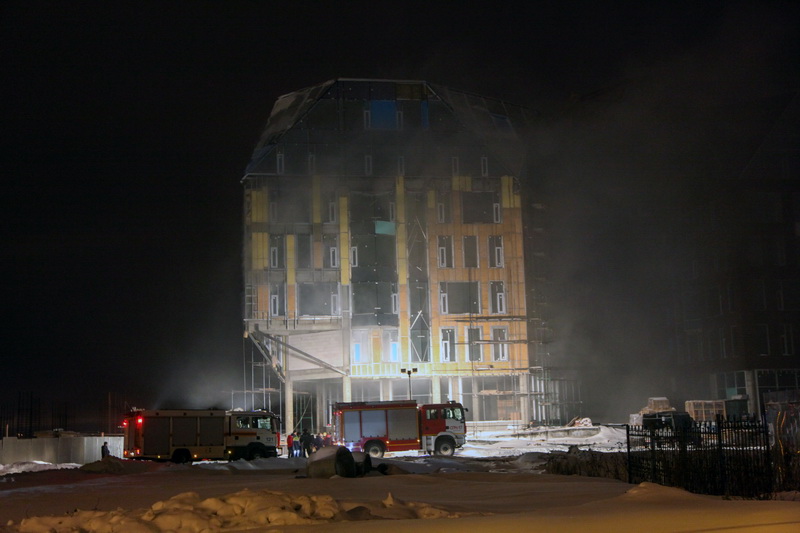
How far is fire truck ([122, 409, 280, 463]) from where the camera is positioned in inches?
1599

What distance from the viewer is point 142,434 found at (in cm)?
4044

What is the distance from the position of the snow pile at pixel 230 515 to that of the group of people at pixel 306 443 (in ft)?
86.1

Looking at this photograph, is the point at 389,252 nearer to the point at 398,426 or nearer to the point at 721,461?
the point at 398,426

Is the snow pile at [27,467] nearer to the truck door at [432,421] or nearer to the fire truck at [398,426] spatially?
the fire truck at [398,426]

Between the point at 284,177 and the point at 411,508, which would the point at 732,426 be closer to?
the point at 411,508

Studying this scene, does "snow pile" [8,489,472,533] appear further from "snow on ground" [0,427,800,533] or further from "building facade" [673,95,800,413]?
"building facade" [673,95,800,413]

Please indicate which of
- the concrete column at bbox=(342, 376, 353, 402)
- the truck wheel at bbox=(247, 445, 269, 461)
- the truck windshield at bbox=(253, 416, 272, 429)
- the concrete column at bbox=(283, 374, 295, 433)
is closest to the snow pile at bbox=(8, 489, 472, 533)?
the truck wheel at bbox=(247, 445, 269, 461)

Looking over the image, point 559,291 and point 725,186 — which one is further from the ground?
point 725,186

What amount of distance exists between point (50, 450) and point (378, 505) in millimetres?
30204

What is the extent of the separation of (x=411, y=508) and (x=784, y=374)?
53469mm

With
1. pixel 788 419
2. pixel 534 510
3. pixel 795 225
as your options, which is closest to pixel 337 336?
pixel 795 225

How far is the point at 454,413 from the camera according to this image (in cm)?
4378

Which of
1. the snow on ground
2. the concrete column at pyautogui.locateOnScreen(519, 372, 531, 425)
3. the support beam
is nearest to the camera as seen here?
the snow on ground

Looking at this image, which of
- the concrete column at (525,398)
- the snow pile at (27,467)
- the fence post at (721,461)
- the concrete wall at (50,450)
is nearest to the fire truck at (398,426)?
the concrete wall at (50,450)
